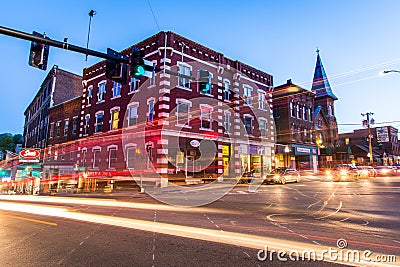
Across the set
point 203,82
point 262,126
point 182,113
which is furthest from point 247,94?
point 203,82

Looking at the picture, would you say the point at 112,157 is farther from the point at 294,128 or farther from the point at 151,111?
the point at 294,128

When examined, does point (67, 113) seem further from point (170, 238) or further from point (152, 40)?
point (170, 238)

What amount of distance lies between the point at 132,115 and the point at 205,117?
24.6 ft

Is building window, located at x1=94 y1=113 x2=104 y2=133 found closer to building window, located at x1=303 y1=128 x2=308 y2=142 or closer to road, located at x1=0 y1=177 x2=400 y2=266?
road, located at x1=0 y1=177 x2=400 y2=266

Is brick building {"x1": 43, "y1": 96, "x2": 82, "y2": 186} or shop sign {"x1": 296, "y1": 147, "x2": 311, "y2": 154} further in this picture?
shop sign {"x1": 296, "y1": 147, "x2": 311, "y2": 154}

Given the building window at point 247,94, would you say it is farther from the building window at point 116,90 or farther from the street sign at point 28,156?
the street sign at point 28,156

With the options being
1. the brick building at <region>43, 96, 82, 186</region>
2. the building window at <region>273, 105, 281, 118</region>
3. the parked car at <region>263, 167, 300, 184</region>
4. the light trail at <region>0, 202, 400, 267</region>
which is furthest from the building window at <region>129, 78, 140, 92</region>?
the building window at <region>273, 105, 281, 118</region>

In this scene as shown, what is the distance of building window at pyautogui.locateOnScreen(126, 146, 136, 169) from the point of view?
23.8m

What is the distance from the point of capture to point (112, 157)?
1016 inches

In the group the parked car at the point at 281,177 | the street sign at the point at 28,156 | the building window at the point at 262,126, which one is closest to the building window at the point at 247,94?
the building window at the point at 262,126

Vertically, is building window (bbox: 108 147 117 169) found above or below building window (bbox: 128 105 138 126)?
below

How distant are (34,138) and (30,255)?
51.9 metres

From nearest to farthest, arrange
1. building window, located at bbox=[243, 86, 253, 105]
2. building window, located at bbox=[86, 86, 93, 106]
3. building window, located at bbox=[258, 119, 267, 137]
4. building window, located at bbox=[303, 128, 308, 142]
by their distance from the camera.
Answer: building window, located at bbox=[243, 86, 253, 105] → building window, located at bbox=[86, 86, 93, 106] → building window, located at bbox=[258, 119, 267, 137] → building window, located at bbox=[303, 128, 308, 142]

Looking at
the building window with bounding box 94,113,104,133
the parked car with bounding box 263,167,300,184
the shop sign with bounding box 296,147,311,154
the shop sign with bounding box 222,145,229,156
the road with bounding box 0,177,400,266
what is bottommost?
the road with bounding box 0,177,400,266
